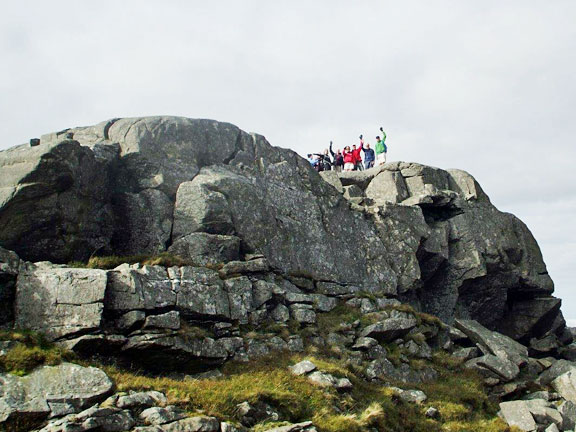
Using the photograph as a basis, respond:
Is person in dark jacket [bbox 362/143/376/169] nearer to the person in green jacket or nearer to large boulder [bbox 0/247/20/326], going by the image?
the person in green jacket

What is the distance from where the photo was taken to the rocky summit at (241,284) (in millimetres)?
22844

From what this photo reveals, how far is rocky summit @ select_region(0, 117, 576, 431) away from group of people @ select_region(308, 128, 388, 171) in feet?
15.2

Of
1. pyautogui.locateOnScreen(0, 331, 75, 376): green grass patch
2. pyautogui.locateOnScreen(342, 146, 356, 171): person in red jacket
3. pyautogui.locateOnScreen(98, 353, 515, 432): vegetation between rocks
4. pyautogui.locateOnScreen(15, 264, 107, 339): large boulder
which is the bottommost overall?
pyautogui.locateOnScreen(98, 353, 515, 432): vegetation between rocks

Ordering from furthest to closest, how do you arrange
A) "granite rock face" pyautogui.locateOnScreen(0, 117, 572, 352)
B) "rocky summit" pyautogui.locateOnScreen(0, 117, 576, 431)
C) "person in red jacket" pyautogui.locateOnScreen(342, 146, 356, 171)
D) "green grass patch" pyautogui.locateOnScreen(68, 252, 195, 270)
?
"person in red jacket" pyautogui.locateOnScreen(342, 146, 356, 171)
"green grass patch" pyautogui.locateOnScreen(68, 252, 195, 270)
"granite rock face" pyautogui.locateOnScreen(0, 117, 572, 352)
"rocky summit" pyautogui.locateOnScreen(0, 117, 576, 431)

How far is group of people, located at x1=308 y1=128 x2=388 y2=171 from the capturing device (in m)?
52.9

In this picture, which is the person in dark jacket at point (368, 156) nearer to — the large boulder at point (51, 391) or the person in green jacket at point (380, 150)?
the person in green jacket at point (380, 150)

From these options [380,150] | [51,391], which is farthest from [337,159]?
[51,391]

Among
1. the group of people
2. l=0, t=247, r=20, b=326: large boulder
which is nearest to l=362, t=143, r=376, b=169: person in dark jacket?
the group of people

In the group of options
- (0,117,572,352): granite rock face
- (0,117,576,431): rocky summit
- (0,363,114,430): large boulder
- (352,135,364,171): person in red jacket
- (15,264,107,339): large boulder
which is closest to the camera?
(0,363,114,430): large boulder

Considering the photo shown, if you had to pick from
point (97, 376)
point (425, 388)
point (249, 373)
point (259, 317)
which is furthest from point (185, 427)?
point (425, 388)

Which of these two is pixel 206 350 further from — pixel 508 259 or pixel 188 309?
pixel 508 259

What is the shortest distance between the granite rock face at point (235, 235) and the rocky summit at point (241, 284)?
106 millimetres

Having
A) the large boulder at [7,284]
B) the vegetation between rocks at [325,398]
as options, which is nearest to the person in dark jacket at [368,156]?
the vegetation between rocks at [325,398]

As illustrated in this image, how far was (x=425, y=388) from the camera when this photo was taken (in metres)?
29.5
